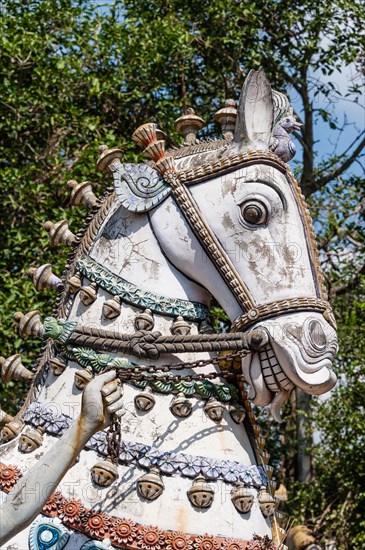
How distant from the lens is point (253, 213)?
4.40 metres

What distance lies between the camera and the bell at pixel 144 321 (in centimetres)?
434

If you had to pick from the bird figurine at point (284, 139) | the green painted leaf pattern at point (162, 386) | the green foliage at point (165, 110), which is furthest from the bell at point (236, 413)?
the green foliage at point (165, 110)

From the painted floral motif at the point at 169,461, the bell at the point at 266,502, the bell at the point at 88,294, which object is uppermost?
the bell at the point at 88,294

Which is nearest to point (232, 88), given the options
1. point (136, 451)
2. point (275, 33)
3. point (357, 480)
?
point (275, 33)

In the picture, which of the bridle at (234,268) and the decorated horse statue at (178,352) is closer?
the decorated horse statue at (178,352)

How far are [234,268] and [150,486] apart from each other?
96cm

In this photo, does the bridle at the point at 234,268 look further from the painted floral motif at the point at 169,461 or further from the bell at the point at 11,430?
the bell at the point at 11,430

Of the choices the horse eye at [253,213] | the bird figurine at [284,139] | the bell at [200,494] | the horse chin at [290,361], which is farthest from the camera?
the bird figurine at [284,139]

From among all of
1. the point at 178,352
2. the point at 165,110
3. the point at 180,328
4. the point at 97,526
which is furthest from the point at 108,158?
the point at 165,110

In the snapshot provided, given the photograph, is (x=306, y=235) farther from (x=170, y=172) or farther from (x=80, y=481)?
(x=80, y=481)

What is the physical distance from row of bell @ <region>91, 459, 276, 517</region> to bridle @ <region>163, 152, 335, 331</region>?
2.18 feet

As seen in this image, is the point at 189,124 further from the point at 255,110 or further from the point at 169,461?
the point at 169,461

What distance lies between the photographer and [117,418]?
13.0 ft

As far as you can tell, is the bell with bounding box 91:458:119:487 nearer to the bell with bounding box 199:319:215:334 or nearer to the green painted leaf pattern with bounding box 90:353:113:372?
the green painted leaf pattern with bounding box 90:353:113:372
